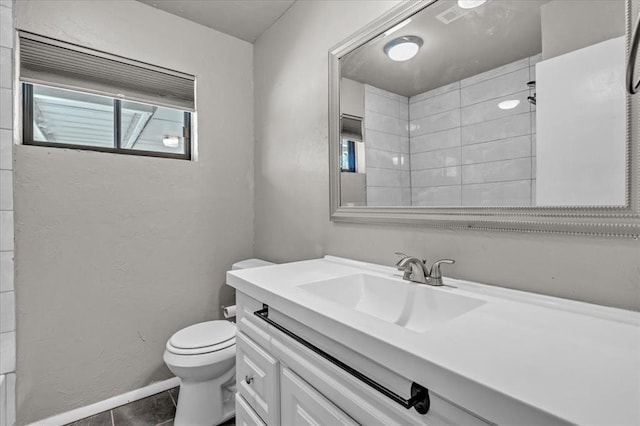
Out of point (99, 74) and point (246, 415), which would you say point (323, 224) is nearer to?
point (246, 415)

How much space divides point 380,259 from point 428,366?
0.85 metres

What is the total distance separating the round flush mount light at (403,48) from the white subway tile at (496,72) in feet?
0.89

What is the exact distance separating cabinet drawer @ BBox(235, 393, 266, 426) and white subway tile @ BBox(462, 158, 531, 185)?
3.71ft

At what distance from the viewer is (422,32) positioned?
123cm

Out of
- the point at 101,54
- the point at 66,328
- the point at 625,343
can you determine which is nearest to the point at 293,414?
the point at 625,343

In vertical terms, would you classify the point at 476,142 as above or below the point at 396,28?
below

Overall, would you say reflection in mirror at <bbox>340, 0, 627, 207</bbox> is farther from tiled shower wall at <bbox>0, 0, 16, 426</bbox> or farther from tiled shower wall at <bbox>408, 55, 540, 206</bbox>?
tiled shower wall at <bbox>0, 0, 16, 426</bbox>

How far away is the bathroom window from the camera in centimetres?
167

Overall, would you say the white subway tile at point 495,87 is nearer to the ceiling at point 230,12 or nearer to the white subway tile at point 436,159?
the white subway tile at point 436,159

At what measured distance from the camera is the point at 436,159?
1.21m

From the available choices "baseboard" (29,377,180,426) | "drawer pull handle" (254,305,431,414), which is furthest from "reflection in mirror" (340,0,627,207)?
"baseboard" (29,377,180,426)

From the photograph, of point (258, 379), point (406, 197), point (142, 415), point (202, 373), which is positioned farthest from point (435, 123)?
point (142, 415)

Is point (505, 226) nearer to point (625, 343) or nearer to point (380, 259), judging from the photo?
point (625, 343)

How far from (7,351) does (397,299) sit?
1.90 metres
